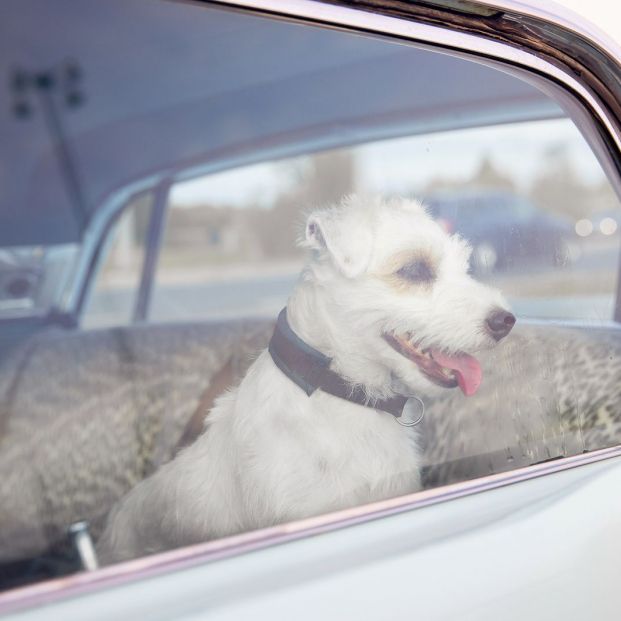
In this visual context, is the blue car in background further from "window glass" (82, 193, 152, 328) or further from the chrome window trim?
"window glass" (82, 193, 152, 328)

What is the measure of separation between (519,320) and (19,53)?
1268mm

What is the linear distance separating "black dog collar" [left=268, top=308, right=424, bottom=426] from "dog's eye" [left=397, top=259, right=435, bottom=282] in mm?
260

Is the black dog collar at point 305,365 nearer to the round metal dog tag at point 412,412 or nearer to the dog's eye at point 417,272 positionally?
the round metal dog tag at point 412,412

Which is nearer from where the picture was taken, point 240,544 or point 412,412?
point 240,544

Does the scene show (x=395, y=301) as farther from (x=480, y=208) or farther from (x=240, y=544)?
(x=240, y=544)

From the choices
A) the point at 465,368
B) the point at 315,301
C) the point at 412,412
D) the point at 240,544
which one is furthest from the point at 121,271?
the point at 240,544

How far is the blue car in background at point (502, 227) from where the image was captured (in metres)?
1.52

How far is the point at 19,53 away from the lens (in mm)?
1697

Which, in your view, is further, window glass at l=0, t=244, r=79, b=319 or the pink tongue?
window glass at l=0, t=244, r=79, b=319

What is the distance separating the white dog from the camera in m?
1.38

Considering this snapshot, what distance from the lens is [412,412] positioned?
5.32ft

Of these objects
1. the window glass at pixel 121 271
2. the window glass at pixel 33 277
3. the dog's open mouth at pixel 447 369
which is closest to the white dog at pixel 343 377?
the dog's open mouth at pixel 447 369

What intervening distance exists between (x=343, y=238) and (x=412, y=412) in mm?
409

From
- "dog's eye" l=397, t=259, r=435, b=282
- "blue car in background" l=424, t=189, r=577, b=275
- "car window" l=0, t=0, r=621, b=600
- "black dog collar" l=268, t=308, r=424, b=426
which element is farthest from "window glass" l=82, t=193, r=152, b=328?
"blue car in background" l=424, t=189, r=577, b=275
